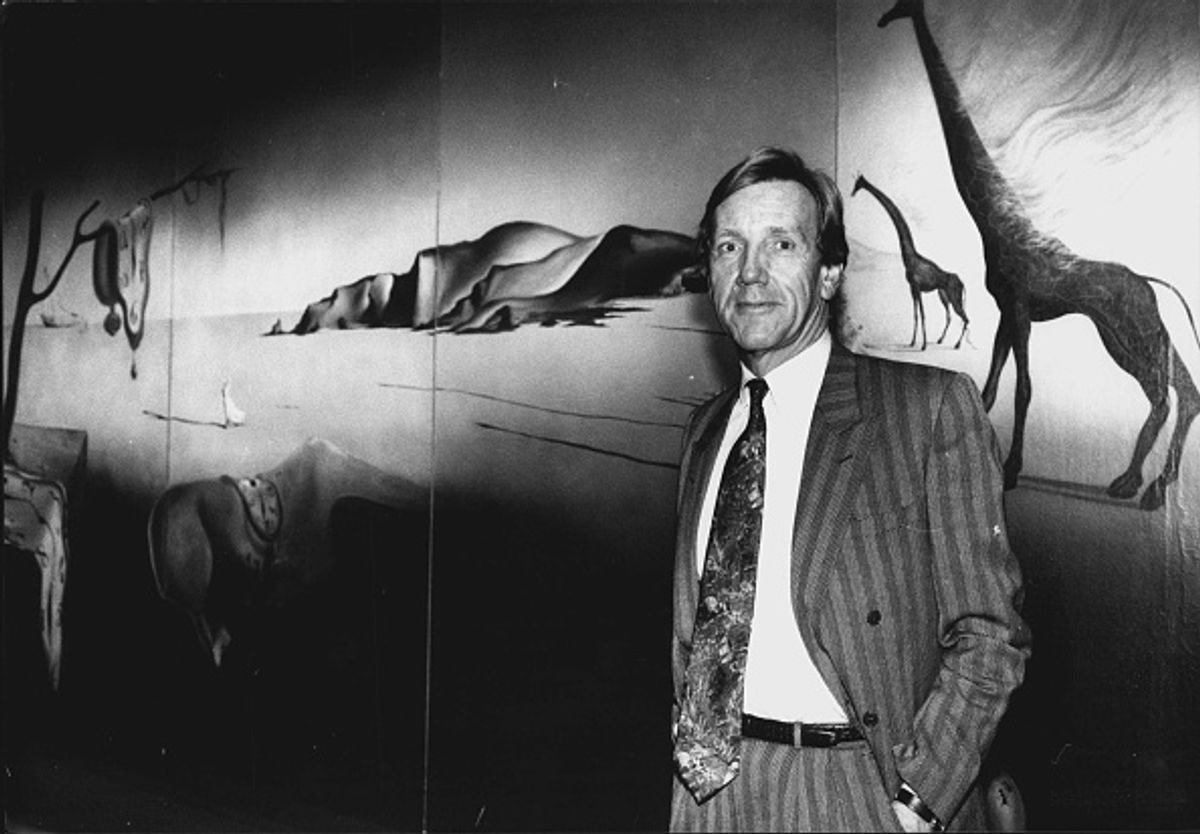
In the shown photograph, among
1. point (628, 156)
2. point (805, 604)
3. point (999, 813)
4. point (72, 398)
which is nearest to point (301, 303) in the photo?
point (72, 398)

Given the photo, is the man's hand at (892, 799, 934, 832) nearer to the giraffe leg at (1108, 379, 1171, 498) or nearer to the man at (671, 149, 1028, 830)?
the man at (671, 149, 1028, 830)

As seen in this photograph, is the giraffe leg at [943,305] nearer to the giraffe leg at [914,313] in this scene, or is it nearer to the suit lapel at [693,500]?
the giraffe leg at [914,313]

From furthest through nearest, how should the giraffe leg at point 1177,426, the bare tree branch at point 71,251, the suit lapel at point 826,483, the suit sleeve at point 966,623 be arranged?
the bare tree branch at point 71,251 < the giraffe leg at point 1177,426 < the suit lapel at point 826,483 < the suit sleeve at point 966,623

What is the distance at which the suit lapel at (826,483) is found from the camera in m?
2.25

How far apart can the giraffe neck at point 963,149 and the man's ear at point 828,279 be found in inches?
25.3

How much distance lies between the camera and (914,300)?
117 inches

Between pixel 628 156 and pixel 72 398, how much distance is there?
1.70 meters

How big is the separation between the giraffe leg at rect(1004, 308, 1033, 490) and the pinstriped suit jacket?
72cm

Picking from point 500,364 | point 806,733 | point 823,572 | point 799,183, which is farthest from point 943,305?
point 806,733

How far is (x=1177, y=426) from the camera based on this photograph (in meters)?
2.86

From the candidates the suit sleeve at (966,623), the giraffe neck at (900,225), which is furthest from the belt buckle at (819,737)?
the giraffe neck at (900,225)

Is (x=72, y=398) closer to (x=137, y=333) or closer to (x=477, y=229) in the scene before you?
(x=137, y=333)

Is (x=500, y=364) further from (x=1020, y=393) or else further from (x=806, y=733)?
(x=806, y=733)

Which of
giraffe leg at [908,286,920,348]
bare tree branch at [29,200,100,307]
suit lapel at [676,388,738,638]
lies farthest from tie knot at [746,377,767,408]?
bare tree branch at [29,200,100,307]
